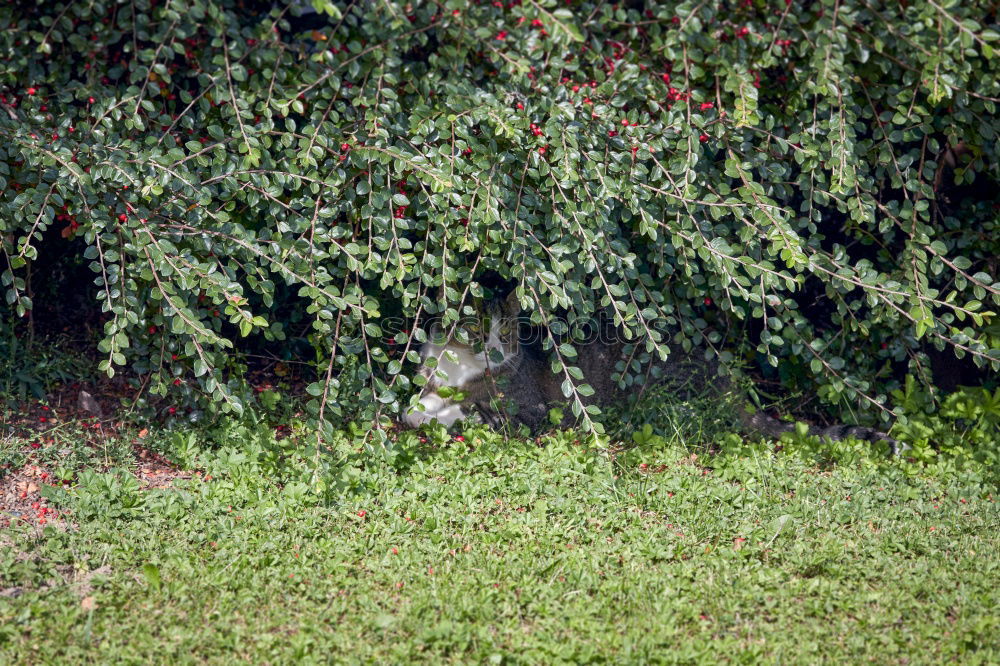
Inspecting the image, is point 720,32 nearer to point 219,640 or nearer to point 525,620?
point 525,620

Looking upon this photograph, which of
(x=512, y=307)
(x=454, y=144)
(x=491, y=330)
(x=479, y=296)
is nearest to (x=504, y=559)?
(x=479, y=296)

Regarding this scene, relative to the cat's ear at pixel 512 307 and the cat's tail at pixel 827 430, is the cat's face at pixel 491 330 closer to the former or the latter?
the cat's ear at pixel 512 307

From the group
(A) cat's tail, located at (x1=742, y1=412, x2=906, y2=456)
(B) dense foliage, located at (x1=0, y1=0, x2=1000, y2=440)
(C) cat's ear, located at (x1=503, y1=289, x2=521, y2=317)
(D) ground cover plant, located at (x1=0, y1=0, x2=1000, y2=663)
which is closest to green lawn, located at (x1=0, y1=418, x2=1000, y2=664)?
(D) ground cover plant, located at (x1=0, y1=0, x2=1000, y2=663)

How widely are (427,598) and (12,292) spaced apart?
215 centimetres

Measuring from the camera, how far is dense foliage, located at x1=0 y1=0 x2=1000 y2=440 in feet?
11.2

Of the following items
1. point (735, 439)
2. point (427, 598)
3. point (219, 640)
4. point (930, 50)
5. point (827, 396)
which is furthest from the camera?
point (827, 396)

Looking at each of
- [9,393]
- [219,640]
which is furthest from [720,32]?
[9,393]

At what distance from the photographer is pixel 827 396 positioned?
14.8ft

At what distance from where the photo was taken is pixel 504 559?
329 centimetres

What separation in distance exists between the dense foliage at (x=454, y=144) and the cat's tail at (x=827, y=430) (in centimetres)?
57

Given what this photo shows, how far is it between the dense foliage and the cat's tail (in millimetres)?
572

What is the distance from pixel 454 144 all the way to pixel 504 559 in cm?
164

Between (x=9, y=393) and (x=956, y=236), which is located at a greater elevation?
(x=956, y=236)

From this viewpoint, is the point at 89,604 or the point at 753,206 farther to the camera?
the point at 753,206
